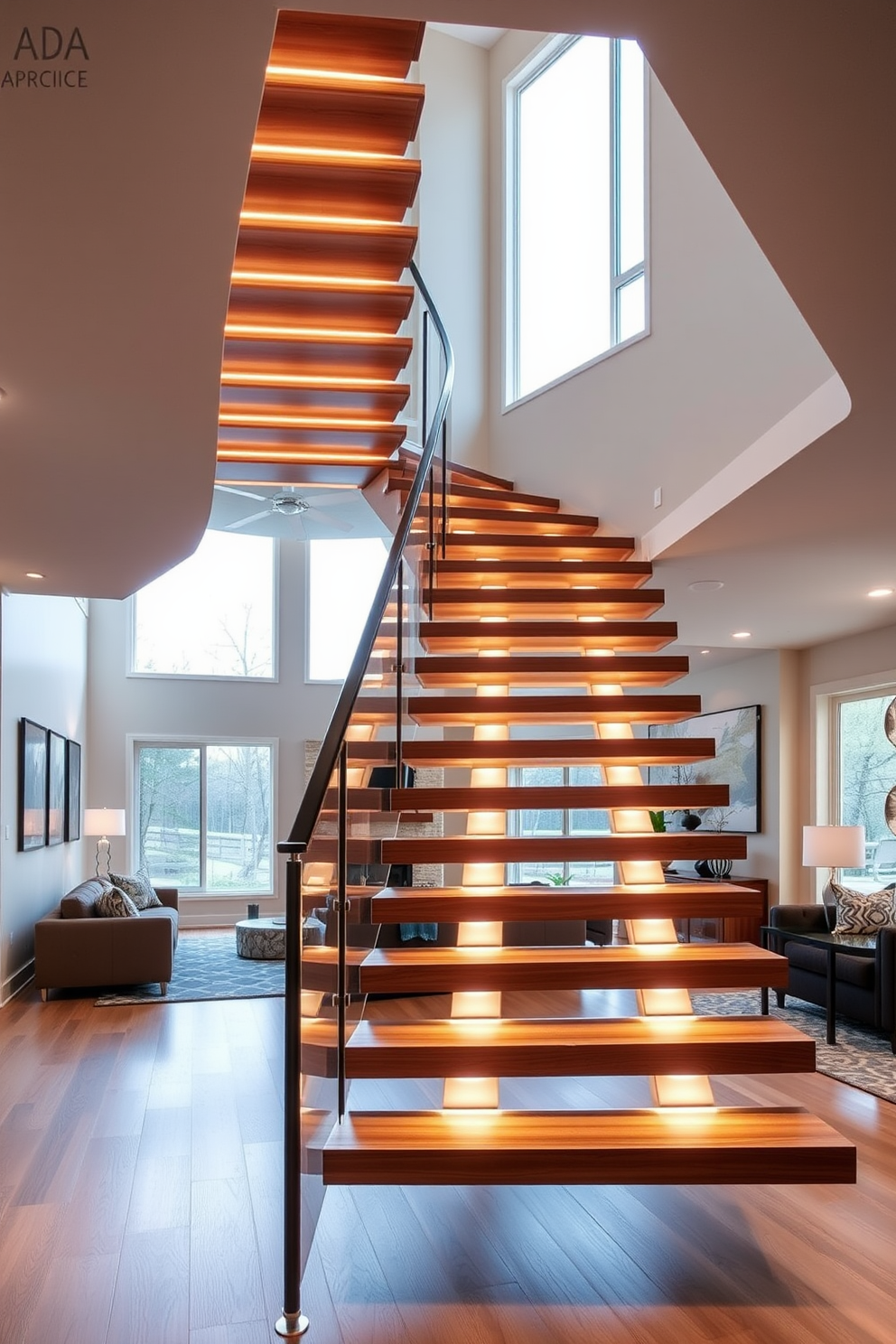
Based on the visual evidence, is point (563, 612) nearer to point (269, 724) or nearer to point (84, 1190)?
point (84, 1190)

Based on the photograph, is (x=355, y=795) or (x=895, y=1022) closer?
(x=355, y=795)

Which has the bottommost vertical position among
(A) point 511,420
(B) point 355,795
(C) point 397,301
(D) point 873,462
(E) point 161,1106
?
(E) point 161,1106

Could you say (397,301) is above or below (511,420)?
below

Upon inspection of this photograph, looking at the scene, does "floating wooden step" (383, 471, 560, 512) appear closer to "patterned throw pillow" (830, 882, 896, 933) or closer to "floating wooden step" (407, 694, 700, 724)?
"floating wooden step" (407, 694, 700, 724)

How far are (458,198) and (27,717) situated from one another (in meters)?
5.90

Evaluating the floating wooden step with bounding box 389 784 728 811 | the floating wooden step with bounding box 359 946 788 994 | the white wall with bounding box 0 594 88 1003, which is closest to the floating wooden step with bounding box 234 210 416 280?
the floating wooden step with bounding box 389 784 728 811

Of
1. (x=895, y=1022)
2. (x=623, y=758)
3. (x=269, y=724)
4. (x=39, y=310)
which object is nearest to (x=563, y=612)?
(x=623, y=758)

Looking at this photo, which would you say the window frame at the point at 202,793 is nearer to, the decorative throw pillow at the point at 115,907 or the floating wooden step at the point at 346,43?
the decorative throw pillow at the point at 115,907

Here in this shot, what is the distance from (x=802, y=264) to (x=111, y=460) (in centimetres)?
281

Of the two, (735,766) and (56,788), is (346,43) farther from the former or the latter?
(735,766)

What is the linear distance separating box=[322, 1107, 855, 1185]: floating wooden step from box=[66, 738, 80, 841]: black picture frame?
7.75m

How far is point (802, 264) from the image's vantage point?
2.64 metres

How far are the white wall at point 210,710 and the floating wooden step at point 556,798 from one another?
27.6 ft

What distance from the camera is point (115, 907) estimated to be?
26.4 ft
